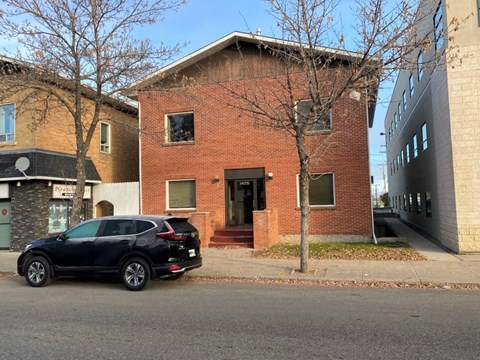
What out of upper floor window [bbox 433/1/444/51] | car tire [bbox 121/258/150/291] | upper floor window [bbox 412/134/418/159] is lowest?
car tire [bbox 121/258/150/291]

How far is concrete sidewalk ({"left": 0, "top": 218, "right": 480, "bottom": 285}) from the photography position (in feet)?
31.1

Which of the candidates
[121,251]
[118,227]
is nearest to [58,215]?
[118,227]

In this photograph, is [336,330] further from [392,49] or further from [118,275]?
[392,49]

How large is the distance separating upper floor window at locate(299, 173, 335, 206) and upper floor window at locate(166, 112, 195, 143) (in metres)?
5.47

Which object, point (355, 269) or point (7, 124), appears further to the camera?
point (7, 124)

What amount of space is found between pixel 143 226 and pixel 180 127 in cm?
974

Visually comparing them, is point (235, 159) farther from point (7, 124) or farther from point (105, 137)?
point (7, 124)

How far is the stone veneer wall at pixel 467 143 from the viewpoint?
12.4 meters

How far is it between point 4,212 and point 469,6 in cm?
1762

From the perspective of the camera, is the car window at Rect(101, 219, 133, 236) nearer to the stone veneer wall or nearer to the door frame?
the door frame

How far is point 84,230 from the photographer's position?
963cm

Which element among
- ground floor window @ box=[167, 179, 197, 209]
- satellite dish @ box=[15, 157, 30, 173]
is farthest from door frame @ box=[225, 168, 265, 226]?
satellite dish @ box=[15, 157, 30, 173]

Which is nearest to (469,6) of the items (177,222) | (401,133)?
(177,222)

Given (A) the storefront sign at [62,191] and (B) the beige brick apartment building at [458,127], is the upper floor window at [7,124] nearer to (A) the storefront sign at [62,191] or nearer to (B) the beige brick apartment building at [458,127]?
(A) the storefront sign at [62,191]
